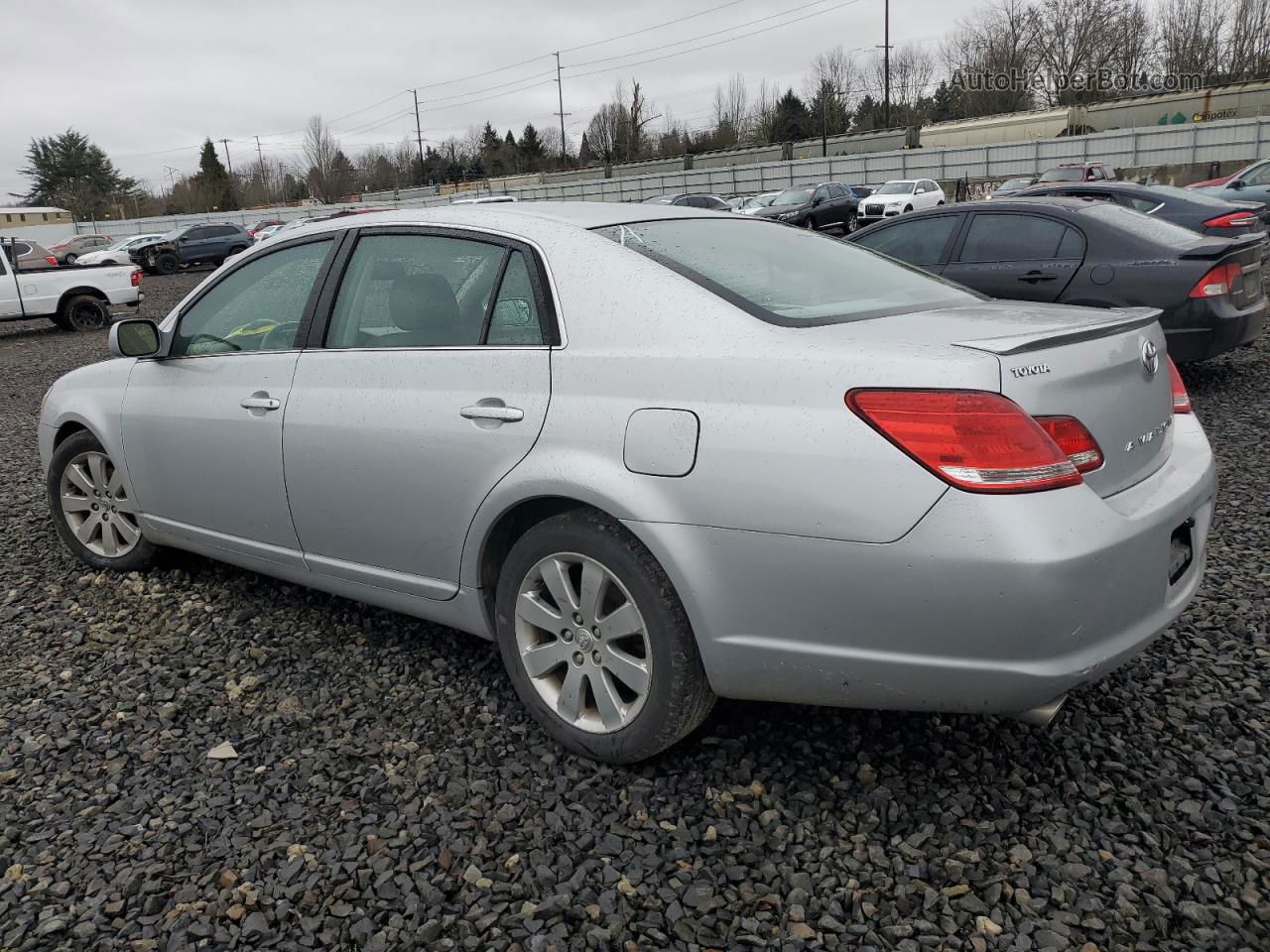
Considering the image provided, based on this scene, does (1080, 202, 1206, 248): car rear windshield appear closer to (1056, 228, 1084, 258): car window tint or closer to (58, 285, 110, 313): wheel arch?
(1056, 228, 1084, 258): car window tint

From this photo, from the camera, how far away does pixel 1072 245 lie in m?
7.04

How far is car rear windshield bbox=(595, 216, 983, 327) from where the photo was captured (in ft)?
8.67

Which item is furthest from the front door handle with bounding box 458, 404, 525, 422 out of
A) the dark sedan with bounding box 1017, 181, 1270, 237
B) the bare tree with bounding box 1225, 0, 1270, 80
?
the bare tree with bounding box 1225, 0, 1270, 80

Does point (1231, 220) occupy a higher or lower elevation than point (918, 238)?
lower

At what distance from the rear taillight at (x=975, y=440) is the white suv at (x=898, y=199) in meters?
27.1

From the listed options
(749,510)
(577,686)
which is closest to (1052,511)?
(749,510)

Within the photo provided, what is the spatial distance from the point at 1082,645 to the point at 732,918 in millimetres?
971

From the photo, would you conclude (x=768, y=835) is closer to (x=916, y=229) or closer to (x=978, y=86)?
(x=916, y=229)

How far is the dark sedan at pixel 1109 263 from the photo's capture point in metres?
6.64

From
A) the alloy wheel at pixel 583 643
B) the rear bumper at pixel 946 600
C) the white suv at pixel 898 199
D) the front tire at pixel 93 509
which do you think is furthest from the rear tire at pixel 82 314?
the white suv at pixel 898 199

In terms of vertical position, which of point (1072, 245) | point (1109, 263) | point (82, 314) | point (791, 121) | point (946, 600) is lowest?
point (82, 314)

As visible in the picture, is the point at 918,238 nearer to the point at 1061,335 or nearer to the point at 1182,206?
the point at 1182,206

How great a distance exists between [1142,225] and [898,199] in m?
22.6

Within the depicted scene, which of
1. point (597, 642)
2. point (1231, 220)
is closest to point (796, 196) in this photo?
point (1231, 220)
